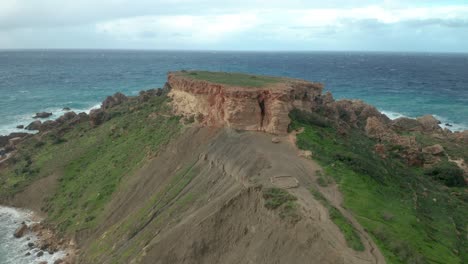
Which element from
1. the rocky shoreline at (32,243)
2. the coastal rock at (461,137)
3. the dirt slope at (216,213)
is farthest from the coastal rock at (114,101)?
the coastal rock at (461,137)

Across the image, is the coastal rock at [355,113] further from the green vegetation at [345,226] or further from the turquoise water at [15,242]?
the turquoise water at [15,242]

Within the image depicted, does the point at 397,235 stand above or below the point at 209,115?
below

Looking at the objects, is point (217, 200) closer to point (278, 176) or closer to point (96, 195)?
point (278, 176)

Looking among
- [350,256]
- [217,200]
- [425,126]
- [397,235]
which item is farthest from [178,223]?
[425,126]

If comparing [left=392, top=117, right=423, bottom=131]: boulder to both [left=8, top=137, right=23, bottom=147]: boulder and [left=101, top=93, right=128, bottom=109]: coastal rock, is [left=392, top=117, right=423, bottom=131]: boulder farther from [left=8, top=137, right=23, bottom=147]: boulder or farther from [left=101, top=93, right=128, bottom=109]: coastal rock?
[left=8, top=137, right=23, bottom=147]: boulder

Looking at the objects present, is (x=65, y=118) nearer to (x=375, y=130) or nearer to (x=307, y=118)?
(x=307, y=118)
